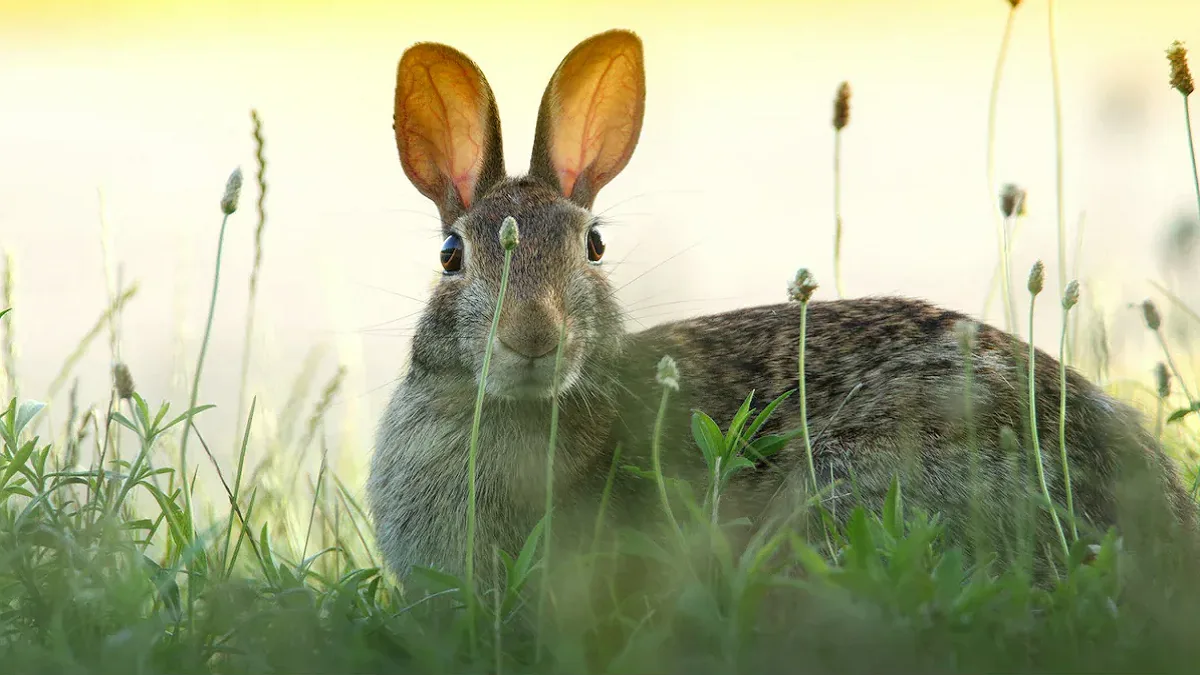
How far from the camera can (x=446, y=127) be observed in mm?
5695

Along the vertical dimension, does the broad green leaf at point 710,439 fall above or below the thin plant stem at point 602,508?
above

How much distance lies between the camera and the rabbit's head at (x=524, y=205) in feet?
15.3

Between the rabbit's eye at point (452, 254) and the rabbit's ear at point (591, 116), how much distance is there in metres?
0.71

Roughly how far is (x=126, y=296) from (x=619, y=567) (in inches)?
98.4

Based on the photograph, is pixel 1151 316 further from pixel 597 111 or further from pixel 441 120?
pixel 441 120

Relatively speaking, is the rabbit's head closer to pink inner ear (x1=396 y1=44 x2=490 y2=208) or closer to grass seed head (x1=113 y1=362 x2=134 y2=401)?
pink inner ear (x1=396 y1=44 x2=490 y2=208)

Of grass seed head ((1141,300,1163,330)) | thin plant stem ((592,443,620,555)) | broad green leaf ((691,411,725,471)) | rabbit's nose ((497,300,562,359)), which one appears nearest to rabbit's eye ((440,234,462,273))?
rabbit's nose ((497,300,562,359))

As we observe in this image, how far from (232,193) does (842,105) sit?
2254 mm

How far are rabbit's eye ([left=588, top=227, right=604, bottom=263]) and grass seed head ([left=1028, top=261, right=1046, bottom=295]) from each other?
2.27 metres

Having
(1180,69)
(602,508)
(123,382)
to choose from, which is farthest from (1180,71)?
(123,382)

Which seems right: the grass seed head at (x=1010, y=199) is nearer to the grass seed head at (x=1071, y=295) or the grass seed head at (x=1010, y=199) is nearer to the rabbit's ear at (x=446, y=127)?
the grass seed head at (x=1071, y=295)

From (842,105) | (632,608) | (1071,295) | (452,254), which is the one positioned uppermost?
(842,105)

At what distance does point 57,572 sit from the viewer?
355 cm

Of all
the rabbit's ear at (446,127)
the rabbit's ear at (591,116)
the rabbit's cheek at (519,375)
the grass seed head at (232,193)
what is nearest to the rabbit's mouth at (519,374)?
the rabbit's cheek at (519,375)
